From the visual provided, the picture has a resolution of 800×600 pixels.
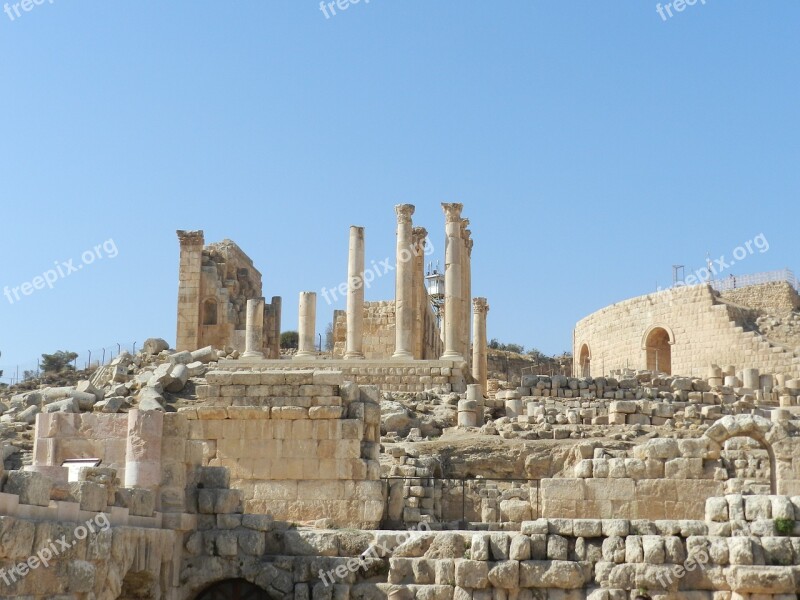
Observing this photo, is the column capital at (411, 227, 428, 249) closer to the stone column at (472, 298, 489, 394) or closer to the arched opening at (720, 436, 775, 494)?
the stone column at (472, 298, 489, 394)

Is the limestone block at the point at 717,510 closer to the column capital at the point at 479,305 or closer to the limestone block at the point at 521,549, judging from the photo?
the limestone block at the point at 521,549

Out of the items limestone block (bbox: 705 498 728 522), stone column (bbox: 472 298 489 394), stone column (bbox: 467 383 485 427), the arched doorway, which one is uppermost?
stone column (bbox: 472 298 489 394)

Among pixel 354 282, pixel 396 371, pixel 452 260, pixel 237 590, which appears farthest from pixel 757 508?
pixel 354 282

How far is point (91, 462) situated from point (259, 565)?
7.19 feet

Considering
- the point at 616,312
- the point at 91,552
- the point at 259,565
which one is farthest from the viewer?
the point at 616,312

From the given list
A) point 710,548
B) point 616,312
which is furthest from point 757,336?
point 710,548

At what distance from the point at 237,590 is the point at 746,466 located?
6.70 metres

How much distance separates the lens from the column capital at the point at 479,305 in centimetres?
4103

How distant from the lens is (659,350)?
45969mm

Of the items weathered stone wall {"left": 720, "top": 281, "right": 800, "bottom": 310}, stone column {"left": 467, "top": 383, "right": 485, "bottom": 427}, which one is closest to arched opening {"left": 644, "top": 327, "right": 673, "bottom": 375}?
weathered stone wall {"left": 720, "top": 281, "right": 800, "bottom": 310}

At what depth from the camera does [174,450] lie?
13.7 meters

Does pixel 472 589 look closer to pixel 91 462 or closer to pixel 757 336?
pixel 91 462

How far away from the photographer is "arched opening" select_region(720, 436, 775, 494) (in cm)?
1561

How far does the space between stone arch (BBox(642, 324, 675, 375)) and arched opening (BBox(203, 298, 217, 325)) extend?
15.9 metres
